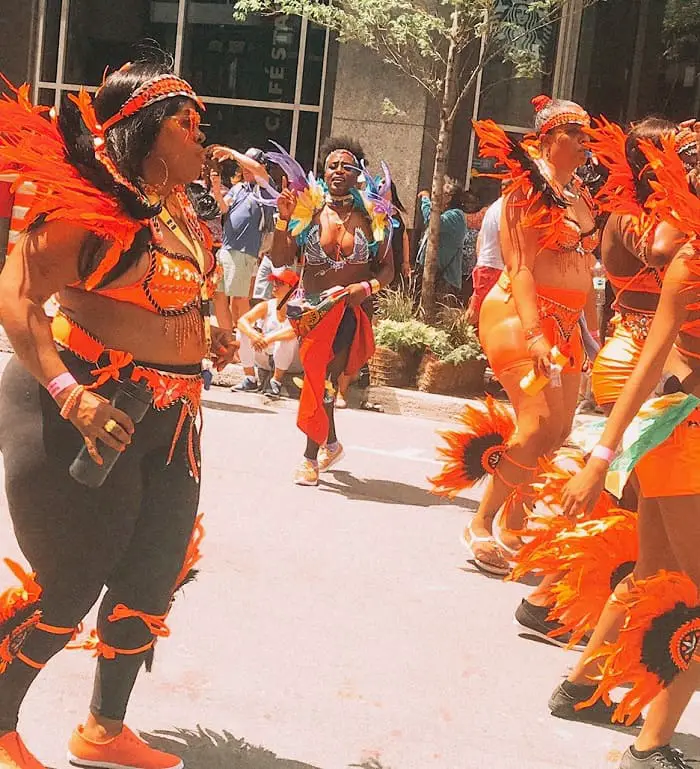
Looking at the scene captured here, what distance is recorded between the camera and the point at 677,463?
3836 mm

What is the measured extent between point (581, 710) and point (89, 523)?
186cm

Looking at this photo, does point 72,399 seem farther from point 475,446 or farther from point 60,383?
point 475,446

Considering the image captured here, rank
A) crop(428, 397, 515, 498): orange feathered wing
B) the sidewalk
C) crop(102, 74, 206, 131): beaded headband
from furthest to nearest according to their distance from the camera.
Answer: the sidewalk
crop(428, 397, 515, 498): orange feathered wing
crop(102, 74, 206, 131): beaded headband

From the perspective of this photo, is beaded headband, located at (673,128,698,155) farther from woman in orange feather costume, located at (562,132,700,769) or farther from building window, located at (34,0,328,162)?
building window, located at (34,0,328,162)

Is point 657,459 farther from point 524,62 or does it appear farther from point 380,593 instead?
point 524,62

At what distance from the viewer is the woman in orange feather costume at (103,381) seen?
328 centimetres

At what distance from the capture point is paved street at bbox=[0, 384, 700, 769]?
407cm

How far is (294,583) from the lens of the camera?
5.78 meters

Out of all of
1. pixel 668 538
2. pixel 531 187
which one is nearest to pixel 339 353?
pixel 531 187

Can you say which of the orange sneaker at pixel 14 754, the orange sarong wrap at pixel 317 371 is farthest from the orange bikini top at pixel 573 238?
the orange sneaker at pixel 14 754

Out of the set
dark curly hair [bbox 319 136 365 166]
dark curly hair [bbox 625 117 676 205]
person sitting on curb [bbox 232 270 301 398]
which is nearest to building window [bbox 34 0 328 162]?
person sitting on curb [bbox 232 270 301 398]

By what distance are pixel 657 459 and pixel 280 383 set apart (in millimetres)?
7860

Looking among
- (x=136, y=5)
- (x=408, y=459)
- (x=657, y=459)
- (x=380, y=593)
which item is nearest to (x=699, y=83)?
(x=136, y=5)

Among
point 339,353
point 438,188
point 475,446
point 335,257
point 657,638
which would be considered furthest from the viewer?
point 438,188
